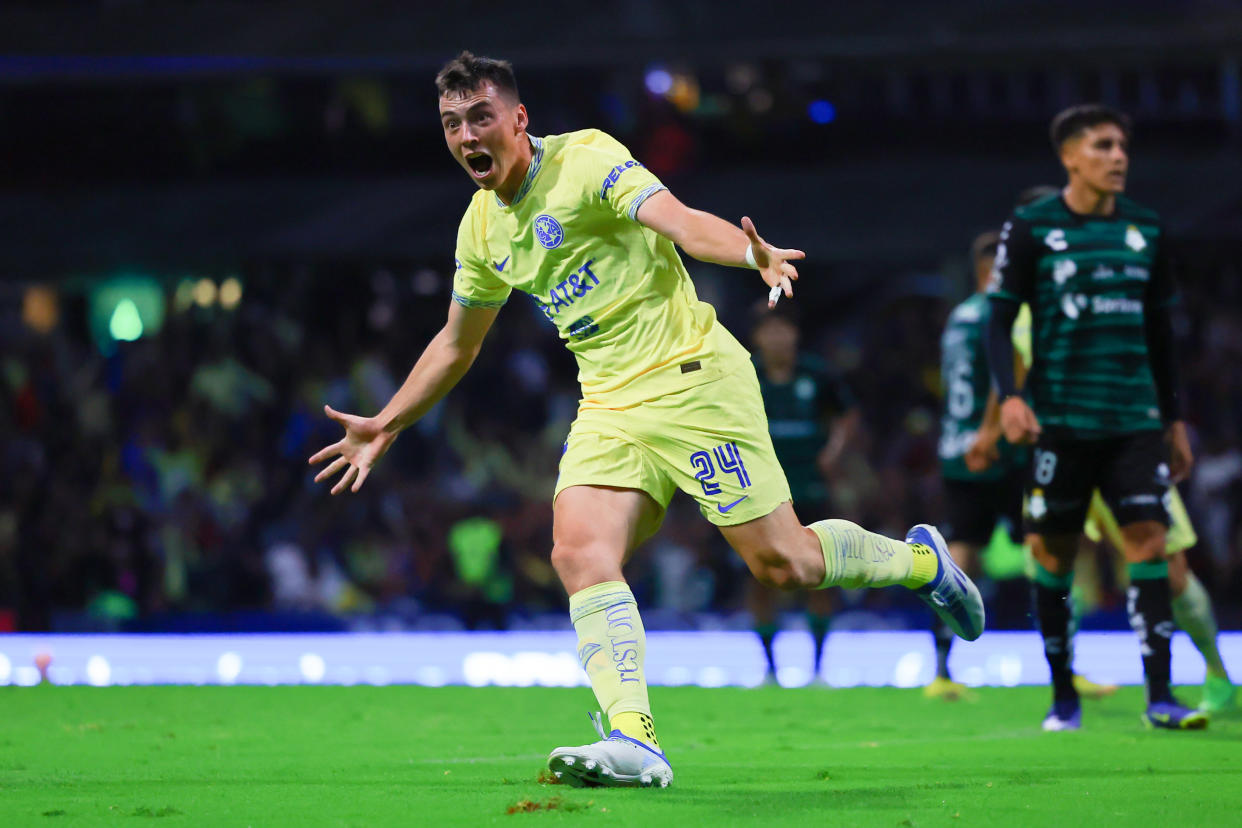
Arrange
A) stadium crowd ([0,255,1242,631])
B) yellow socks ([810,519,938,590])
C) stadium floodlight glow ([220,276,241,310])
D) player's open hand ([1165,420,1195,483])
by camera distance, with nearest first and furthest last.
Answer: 1. yellow socks ([810,519,938,590])
2. player's open hand ([1165,420,1195,483])
3. stadium crowd ([0,255,1242,631])
4. stadium floodlight glow ([220,276,241,310])

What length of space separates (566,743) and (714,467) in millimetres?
1895

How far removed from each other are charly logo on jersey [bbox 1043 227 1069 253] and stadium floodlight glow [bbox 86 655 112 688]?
284 inches

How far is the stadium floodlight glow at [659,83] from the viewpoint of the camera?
49.5 feet

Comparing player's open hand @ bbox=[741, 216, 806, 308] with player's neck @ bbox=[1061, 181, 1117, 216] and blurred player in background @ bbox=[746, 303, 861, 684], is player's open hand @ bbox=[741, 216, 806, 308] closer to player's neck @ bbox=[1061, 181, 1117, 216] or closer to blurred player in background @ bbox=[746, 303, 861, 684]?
player's neck @ bbox=[1061, 181, 1117, 216]

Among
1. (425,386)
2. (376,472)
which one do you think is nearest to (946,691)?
(425,386)

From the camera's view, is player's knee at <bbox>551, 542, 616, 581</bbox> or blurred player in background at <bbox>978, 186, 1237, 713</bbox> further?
blurred player in background at <bbox>978, 186, 1237, 713</bbox>

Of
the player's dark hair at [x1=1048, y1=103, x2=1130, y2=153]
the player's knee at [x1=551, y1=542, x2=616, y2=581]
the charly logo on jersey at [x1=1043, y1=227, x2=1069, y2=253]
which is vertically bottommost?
the player's knee at [x1=551, y1=542, x2=616, y2=581]

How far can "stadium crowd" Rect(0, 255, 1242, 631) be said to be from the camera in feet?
43.5

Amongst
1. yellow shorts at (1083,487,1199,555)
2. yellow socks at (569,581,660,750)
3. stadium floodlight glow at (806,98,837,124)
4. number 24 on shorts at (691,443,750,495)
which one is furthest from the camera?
stadium floodlight glow at (806,98,837,124)

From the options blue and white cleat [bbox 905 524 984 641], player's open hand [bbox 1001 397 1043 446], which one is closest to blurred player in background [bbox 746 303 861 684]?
player's open hand [bbox 1001 397 1043 446]

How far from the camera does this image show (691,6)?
1375 centimetres

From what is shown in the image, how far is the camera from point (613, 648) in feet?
15.2

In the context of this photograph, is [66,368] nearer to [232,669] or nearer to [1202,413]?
[232,669]

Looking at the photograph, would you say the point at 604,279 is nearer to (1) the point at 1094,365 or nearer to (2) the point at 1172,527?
(1) the point at 1094,365
